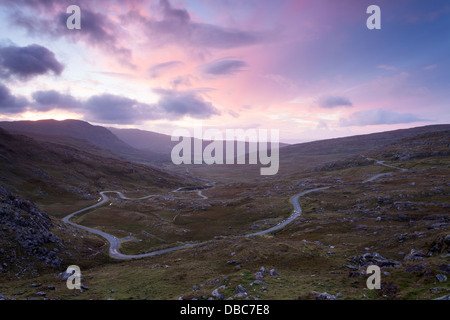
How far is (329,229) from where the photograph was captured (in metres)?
65.2

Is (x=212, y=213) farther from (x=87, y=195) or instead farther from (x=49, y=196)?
(x=49, y=196)

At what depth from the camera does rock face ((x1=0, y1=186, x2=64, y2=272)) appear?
146ft

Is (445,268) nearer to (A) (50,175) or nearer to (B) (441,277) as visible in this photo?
(B) (441,277)

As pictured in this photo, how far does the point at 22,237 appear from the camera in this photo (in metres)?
48.5

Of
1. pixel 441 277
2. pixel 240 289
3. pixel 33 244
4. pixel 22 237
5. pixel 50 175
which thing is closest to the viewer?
pixel 441 277

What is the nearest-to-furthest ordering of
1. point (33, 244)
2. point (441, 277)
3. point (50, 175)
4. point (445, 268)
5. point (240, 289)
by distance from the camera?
point (441, 277) < point (445, 268) < point (240, 289) < point (33, 244) < point (50, 175)

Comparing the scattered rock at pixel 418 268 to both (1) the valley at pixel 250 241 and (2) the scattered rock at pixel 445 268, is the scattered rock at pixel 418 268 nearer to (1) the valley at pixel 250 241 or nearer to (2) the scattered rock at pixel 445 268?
(1) the valley at pixel 250 241

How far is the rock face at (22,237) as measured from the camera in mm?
44562

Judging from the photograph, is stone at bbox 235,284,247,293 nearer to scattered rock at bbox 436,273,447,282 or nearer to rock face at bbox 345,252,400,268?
rock face at bbox 345,252,400,268

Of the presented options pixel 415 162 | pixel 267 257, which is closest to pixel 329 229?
pixel 267 257

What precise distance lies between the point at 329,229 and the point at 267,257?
31.9 meters

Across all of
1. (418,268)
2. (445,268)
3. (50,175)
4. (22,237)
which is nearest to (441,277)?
(445,268)

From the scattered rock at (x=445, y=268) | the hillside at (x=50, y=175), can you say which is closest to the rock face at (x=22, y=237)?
the scattered rock at (x=445, y=268)

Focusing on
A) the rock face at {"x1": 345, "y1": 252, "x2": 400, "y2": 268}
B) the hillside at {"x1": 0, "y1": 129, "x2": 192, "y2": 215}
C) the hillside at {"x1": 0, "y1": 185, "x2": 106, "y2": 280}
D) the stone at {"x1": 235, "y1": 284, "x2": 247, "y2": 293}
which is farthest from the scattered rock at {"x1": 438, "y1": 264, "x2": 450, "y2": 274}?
the hillside at {"x1": 0, "y1": 129, "x2": 192, "y2": 215}
